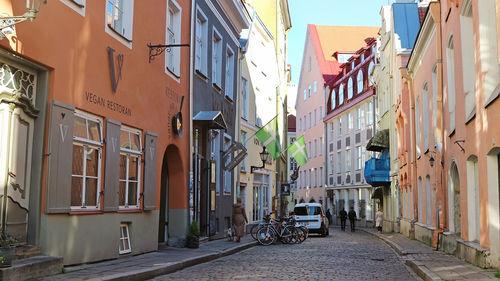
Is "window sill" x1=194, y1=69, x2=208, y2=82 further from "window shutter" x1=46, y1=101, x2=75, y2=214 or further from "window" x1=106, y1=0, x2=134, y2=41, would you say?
"window shutter" x1=46, y1=101, x2=75, y2=214

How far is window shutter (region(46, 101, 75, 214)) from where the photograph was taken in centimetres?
971

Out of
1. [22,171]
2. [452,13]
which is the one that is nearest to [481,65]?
[452,13]

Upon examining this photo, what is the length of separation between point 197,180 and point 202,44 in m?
4.44

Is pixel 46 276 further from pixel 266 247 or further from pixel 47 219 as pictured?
pixel 266 247

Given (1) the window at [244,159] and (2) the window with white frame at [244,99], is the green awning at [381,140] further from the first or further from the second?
(1) the window at [244,159]

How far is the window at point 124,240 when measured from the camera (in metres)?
12.9

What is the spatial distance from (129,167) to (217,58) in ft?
29.8

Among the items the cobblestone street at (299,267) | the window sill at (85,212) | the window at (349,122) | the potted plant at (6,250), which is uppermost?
the window at (349,122)

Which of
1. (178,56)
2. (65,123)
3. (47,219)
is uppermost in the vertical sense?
(178,56)

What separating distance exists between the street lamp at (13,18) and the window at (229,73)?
14.8 m

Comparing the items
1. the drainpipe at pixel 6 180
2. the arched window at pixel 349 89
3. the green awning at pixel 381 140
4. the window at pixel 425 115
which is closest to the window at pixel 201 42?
the window at pixel 425 115

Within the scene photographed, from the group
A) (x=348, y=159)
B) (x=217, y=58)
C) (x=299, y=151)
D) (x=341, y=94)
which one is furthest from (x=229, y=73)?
(x=341, y=94)

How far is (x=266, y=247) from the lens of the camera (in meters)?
20.3

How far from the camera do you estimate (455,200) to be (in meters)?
16.8
